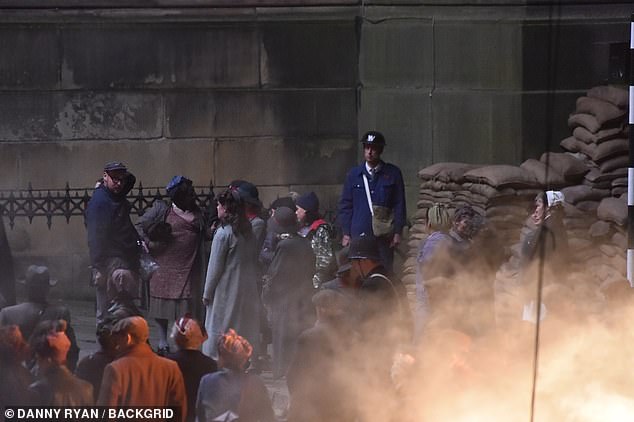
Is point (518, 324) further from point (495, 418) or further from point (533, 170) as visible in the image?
point (533, 170)

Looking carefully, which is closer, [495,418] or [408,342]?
[495,418]

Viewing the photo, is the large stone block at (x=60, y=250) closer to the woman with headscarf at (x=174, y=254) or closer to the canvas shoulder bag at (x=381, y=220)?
the canvas shoulder bag at (x=381, y=220)

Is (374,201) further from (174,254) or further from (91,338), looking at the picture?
(91,338)

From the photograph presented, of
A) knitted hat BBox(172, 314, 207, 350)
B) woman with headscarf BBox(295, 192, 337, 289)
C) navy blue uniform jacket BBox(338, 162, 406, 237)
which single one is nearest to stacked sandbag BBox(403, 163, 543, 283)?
navy blue uniform jacket BBox(338, 162, 406, 237)

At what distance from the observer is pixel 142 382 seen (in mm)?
7137

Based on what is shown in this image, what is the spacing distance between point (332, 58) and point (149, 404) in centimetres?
769

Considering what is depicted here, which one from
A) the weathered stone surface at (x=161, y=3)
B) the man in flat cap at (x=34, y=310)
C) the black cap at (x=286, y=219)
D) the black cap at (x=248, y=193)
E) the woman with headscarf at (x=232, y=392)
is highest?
the weathered stone surface at (x=161, y=3)

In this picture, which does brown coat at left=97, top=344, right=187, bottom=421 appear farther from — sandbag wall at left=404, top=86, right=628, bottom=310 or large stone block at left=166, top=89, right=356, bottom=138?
large stone block at left=166, top=89, right=356, bottom=138

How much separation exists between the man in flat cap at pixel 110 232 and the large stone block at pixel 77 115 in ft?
12.6

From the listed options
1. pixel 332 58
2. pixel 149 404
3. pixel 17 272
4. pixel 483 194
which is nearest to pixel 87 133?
pixel 17 272

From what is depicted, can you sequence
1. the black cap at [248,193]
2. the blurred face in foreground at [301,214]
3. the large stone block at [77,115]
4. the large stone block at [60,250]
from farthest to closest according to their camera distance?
the large stone block at [77,115]
the large stone block at [60,250]
the blurred face in foreground at [301,214]
the black cap at [248,193]

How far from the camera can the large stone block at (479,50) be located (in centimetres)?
1420

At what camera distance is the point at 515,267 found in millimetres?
11234

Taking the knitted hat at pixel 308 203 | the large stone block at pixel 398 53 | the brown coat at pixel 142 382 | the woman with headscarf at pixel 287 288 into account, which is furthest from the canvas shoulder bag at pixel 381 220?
the brown coat at pixel 142 382
